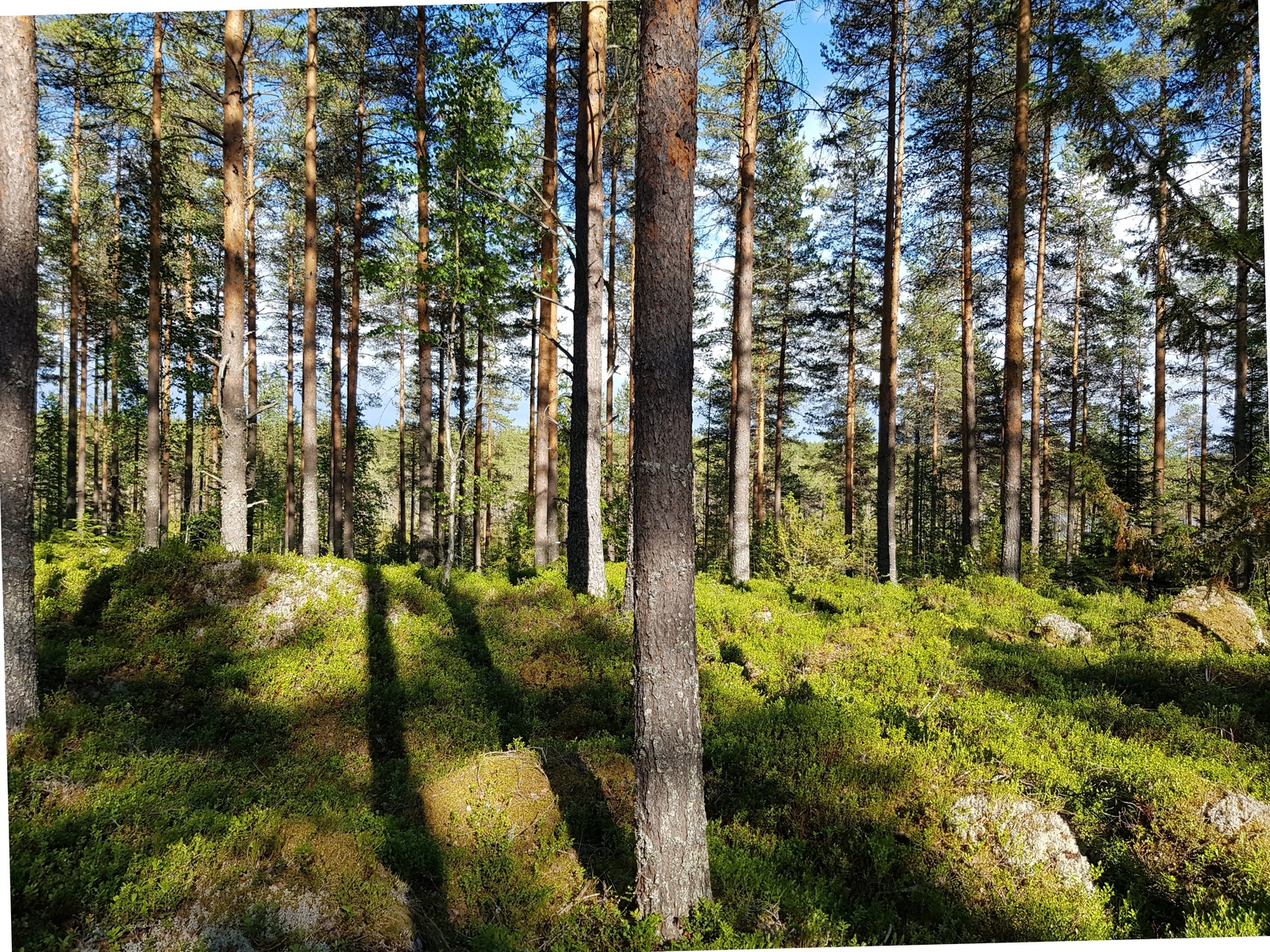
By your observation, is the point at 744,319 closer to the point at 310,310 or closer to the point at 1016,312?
the point at 1016,312

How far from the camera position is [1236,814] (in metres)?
3.97

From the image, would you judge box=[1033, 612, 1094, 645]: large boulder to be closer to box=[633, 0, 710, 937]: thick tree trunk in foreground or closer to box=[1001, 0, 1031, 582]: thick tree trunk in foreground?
box=[1001, 0, 1031, 582]: thick tree trunk in foreground

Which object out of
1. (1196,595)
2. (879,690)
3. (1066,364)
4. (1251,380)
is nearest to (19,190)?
(879,690)

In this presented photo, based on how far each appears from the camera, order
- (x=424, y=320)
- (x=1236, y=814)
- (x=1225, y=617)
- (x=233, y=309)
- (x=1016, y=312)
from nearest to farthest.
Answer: (x=1236, y=814) < (x=1225, y=617) < (x=233, y=309) < (x=1016, y=312) < (x=424, y=320)

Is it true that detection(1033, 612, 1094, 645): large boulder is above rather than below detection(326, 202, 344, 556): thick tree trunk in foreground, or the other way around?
below

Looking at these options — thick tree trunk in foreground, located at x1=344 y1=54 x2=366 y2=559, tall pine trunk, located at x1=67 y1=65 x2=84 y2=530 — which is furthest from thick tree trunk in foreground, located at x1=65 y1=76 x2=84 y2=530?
thick tree trunk in foreground, located at x1=344 y1=54 x2=366 y2=559

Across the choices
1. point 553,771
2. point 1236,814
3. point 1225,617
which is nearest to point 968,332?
point 1225,617

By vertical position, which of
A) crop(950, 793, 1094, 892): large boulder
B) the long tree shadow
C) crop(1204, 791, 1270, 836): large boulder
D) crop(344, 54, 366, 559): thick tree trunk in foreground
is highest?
crop(344, 54, 366, 559): thick tree trunk in foreground

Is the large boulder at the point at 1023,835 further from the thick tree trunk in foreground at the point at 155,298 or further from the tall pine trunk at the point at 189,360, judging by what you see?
the thick tree trunk in foreground at the point at 155,298

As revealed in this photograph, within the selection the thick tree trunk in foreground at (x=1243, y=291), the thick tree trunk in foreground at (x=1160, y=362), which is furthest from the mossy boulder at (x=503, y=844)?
the thick tree trunk in foreground at (x=1160, y=362)

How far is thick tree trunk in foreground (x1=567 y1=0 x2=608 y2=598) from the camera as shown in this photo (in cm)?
898

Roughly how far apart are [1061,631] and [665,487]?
8094mm

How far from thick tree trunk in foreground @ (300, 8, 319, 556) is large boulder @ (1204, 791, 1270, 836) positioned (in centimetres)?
1382

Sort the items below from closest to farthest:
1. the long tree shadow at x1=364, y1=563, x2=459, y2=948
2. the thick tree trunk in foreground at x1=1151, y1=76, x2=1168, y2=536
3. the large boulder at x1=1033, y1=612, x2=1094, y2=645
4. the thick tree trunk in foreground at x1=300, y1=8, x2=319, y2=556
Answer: the long tree shadow at x1=364, y1=563, x2=459, y2=948 → the thick tree trunk in foreground at x1=1151, y1=76, x2=1168, y2=536 → the large boulder at x1=1033, y1=612, x2=1094, y2=645 → the thick tree trunk in foreground at x1=300, y1=8, x2=319, y2=556
